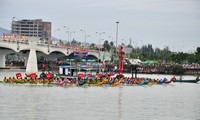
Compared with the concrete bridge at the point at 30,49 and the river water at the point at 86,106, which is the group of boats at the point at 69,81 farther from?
the concrete bridge at the point at 30,49

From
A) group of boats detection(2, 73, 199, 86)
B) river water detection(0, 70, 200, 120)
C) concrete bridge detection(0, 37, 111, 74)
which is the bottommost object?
river water detection(0, 70, 200, 120)

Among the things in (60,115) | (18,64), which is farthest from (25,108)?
(18,64)

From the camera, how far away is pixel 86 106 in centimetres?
5791

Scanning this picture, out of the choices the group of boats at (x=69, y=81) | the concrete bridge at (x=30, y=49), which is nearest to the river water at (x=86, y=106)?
the group of boats at (x=69, y=81)

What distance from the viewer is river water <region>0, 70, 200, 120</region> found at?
1981 inches

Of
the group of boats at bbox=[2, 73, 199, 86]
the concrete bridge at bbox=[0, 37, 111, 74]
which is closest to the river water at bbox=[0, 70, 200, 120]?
the group of boats at bbox=[2, 73, 199, 86]

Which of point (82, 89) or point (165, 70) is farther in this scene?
point (165, 70)

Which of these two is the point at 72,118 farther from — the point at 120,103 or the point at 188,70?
the point at 188,70

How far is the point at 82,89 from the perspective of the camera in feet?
268

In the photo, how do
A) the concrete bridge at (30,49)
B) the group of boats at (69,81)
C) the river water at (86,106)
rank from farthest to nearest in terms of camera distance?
the concrete bridge at (30,49)
the group of boats at (69,81)
the river water at (86,106)

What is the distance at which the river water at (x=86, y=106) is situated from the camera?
5031cm

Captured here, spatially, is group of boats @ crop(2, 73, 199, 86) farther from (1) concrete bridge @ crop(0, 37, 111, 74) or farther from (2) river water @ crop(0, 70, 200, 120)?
(1) concrete bridge @ crop(0, 37, 111, 74)

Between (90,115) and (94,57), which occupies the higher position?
(94,57)

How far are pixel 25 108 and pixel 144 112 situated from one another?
11742 millimetres
